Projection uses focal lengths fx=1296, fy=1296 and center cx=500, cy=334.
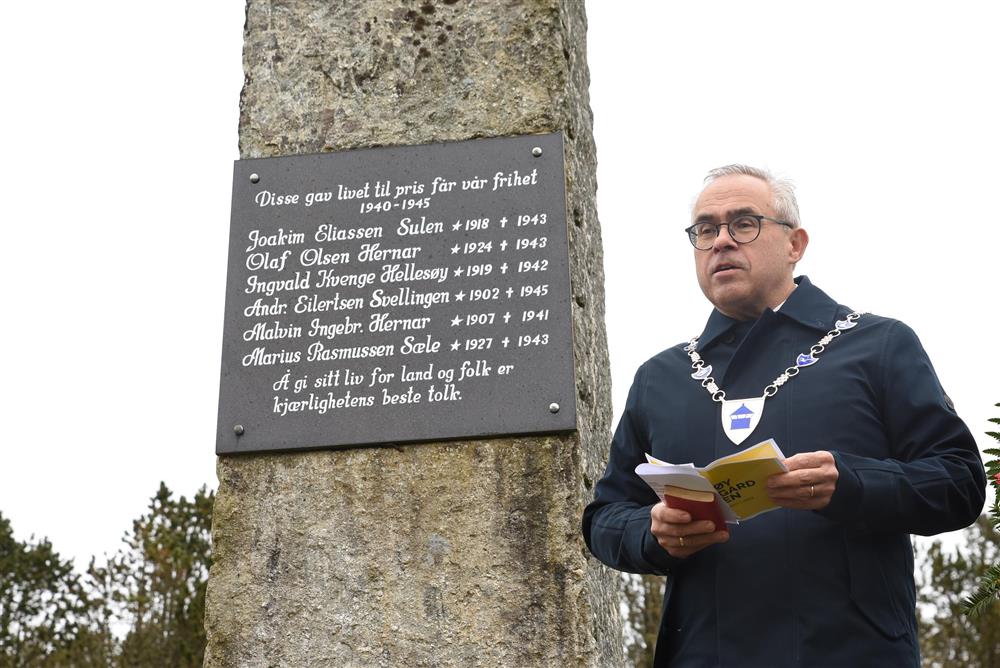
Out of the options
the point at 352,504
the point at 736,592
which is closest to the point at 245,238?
the point at 352,504

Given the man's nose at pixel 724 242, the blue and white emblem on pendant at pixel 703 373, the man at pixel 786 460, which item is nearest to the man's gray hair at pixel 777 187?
the man at pixel 786 460

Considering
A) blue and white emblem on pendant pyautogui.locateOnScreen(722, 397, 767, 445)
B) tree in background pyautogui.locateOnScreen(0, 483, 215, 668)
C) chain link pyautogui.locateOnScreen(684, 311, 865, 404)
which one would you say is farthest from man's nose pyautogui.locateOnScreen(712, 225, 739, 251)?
tree in background pyautogui.locateOnScreen(0, 483, 215, 668)

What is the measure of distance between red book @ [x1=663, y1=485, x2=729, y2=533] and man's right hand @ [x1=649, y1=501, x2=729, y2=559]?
0.03 ft

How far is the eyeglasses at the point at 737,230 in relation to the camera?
2889 mm

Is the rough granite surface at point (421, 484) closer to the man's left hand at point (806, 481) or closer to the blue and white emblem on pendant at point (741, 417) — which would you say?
the blue and white emblem on pendant at point (741, 417)

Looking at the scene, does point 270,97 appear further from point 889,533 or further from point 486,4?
point 889,533

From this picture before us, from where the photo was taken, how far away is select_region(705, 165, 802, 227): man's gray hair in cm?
295

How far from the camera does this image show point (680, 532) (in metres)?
2.49

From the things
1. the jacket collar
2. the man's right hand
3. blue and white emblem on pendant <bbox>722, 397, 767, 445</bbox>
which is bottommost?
the man's right hand

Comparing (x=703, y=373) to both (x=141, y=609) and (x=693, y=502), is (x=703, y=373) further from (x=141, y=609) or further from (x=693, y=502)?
(x=141, y=609)

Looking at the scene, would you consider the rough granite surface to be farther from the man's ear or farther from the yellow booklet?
the yellow booklet

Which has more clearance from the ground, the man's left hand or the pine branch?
the man's left hand

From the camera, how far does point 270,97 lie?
13.3 feet

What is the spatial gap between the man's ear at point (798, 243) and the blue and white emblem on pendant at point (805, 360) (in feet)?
0.98
